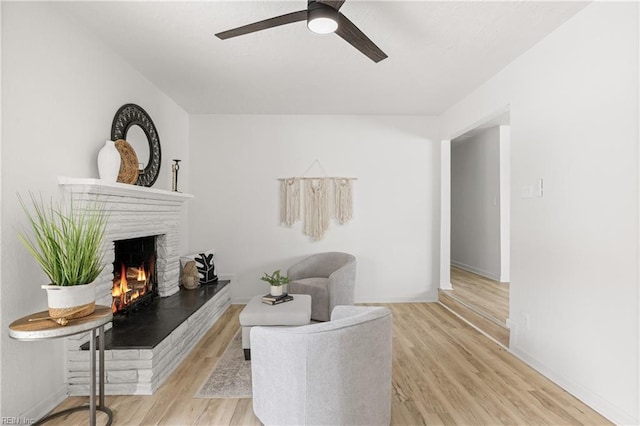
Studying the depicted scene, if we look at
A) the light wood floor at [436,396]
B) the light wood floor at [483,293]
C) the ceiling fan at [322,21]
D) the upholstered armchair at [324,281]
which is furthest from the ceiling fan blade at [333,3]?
the light wood floor at [483,293]

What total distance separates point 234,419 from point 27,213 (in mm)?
1783

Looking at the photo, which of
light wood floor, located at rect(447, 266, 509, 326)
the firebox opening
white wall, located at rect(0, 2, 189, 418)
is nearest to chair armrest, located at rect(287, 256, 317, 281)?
the firebox opening

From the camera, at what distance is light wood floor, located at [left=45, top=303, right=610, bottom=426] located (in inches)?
82.4

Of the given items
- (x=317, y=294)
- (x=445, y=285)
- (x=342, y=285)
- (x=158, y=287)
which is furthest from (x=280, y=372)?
(x=445, y=285)

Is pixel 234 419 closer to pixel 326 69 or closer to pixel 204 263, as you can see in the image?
pixel 204 263

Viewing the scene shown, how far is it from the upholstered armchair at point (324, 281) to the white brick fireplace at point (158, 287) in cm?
105

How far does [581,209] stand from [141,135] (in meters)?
3.89

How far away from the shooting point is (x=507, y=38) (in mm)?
2680

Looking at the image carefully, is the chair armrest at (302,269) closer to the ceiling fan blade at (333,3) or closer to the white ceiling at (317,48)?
the white ceiling at (317,48)

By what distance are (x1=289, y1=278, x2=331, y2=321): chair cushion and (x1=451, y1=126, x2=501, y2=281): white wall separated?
3289 millimetres

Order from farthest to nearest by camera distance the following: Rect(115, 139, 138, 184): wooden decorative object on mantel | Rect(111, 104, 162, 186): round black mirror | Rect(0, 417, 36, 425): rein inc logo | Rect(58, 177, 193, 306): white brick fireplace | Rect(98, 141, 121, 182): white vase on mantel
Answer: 1. Rect(111, 104, 162, 186): round black mirror
2. Rect(115, 139, 138, 184): wooden decorative object on mantel
3. Rect(98, 141, 121, 182): white vase on mantel
4. Rect(58, 177, 193, 306): white brick fireplace
5. Rect(0, 417, 36, 425): rein inc logo

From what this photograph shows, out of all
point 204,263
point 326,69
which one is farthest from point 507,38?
point 204,263

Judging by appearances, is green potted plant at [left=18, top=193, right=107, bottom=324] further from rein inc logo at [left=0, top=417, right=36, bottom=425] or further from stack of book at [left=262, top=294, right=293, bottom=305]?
stack of book at [left=262, top=294, right=293, bottom=305]

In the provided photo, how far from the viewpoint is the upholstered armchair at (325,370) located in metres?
1.65
